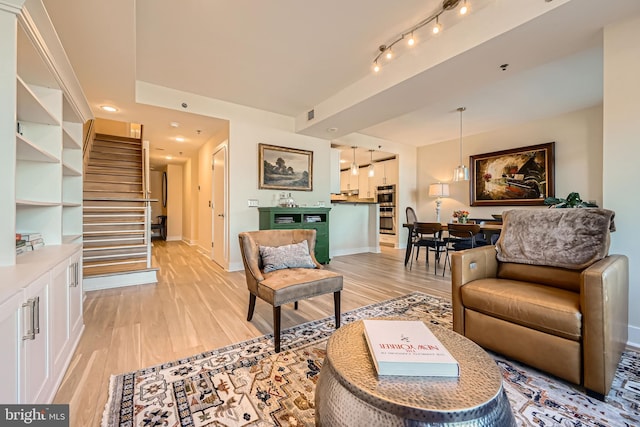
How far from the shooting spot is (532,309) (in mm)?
1551

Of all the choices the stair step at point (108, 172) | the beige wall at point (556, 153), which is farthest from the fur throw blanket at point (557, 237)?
the stair step at point (108, 172)

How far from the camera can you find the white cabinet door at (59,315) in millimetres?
1442

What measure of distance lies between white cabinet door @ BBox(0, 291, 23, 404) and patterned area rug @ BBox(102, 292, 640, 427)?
1.42ft

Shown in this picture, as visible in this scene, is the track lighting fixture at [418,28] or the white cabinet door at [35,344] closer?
the white cabinet door at [35,344]

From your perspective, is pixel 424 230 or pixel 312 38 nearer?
pixel 312 38

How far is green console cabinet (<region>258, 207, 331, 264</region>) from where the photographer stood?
429cm

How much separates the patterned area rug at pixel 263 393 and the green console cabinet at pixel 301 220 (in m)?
2.52

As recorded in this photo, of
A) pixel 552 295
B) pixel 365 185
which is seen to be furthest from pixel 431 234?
pixel 365 185

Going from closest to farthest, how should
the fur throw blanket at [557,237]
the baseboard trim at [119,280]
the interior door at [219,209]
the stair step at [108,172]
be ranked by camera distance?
the fur throw blanket at [557,237], the baseboard trim at [119,280], the interior door at [219,209], the stair step at [108,172]

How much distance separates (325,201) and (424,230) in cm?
195

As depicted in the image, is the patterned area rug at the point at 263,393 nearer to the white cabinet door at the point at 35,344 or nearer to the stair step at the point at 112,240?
the white cabinet door at the point at 35,344

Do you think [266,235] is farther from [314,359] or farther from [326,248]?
[326,248]

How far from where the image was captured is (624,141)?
1992mm

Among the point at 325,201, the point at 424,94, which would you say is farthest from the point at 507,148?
the point at 325,201
